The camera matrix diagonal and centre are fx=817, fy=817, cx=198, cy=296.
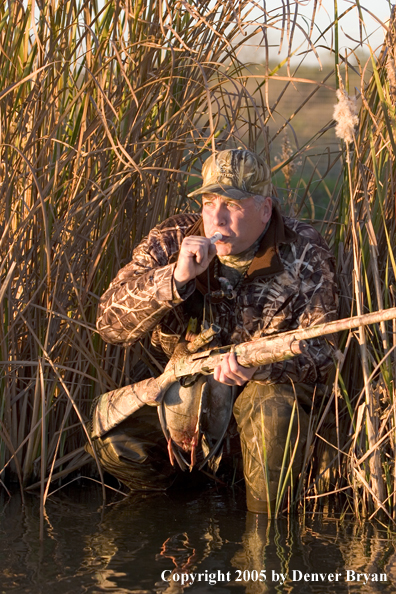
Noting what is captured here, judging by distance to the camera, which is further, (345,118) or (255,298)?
(255,298)

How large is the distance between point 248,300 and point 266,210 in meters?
0.33

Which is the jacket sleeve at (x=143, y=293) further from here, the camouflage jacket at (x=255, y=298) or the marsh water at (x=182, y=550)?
the marsh water at (x=182, y=550)

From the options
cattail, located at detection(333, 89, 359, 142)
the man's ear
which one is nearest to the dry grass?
the man's ear

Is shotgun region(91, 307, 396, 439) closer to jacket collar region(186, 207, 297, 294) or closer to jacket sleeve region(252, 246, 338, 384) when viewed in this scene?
jacket sleeve region(252, 246, 338, 384)

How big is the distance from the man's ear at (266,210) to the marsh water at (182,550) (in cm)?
106

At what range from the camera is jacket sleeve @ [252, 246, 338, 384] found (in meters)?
2.86

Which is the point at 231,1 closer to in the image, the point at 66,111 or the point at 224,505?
the point at 66,111

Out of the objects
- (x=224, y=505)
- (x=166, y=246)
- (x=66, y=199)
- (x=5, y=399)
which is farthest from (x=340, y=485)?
(x=66, y=199)

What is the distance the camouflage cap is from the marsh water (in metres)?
1.14

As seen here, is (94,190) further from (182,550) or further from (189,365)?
(182,550)

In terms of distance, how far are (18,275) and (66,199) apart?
0.35m

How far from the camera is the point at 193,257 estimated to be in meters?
2.63

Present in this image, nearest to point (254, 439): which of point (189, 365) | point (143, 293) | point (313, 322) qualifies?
point (189, 365)

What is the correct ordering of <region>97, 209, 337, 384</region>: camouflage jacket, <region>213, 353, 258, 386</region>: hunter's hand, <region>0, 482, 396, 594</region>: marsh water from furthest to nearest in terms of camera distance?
<region>97, 209, 337, 384</region>: camouflage jacket
<region>213, 353, 258, 386</region>: hunter's hand
<region>0, 482, 396, 594</region>: marsh water
